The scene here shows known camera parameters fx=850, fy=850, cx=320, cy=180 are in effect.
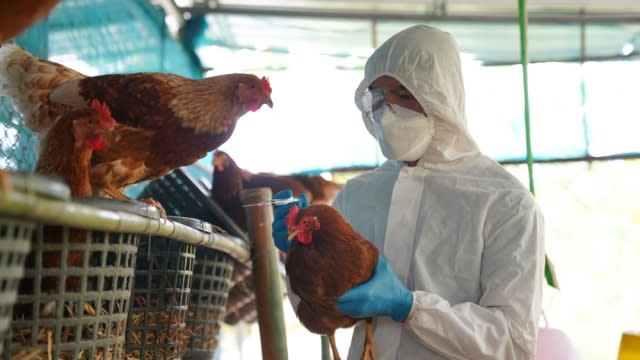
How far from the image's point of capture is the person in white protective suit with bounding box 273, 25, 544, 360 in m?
1.89

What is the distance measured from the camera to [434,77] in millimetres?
2117

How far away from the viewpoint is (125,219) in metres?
1.37

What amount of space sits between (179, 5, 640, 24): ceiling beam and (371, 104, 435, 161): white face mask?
3.22 m

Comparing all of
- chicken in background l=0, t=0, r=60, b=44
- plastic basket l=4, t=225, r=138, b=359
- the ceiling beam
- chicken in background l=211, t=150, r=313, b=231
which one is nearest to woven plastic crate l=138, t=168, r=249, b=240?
chicken in background l=211, t=150, r=313, b=231

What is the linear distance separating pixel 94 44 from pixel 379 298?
5.98 feet

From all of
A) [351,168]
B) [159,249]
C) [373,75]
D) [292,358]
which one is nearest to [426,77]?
[373,75]

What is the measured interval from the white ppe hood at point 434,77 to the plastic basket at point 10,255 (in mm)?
1277

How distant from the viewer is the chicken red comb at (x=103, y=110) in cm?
164

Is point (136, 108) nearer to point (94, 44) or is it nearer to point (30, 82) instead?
point (30, 82)

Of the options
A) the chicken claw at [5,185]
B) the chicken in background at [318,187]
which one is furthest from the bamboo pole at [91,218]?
the chicken in background at [318,187]

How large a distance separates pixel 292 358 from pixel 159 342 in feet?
12.7

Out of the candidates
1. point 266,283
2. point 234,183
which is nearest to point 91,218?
point 266,283

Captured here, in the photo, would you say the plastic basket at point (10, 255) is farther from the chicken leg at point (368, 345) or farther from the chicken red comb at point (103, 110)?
the chicken leg at point (368, 345)

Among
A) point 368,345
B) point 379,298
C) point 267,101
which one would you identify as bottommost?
point 368,345
